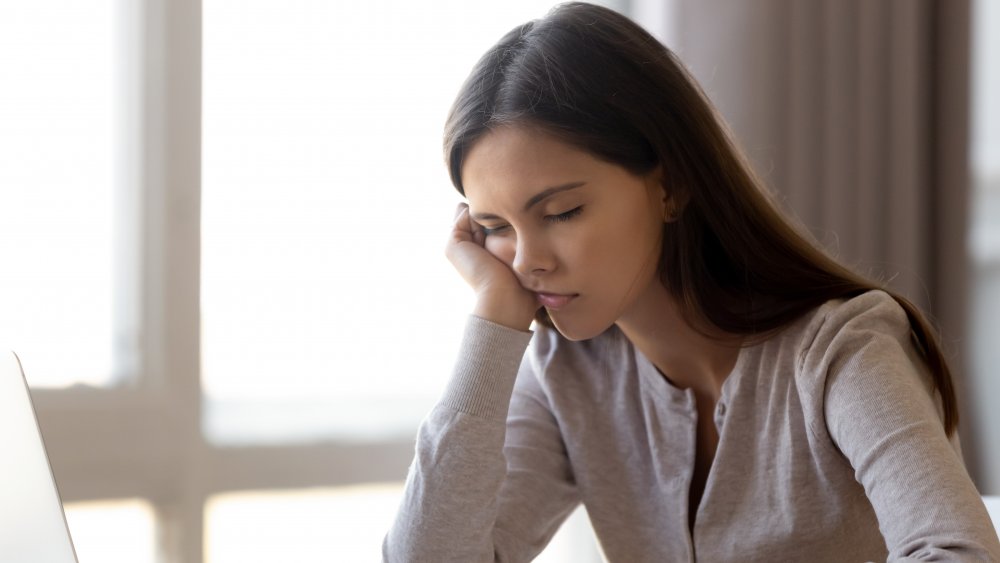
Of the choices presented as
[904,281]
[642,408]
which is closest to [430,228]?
[642,408]

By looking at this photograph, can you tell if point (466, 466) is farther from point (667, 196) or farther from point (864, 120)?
point (864, 120)

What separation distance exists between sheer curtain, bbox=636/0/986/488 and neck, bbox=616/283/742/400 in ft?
3.06

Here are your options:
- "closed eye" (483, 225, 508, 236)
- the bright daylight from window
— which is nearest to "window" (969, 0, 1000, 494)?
"closed eye" (483, 225, 508, 236)

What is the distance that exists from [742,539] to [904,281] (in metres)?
1.29

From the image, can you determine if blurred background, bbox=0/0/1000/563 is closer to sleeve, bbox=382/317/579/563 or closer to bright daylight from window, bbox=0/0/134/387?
bright daylight from window, bbox=0/0/134/387

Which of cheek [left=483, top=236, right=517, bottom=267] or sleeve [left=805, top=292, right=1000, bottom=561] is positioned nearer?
sleeve [left=805, top=292, right=1000, bottom=561]

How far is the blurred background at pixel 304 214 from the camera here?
1.79 meters

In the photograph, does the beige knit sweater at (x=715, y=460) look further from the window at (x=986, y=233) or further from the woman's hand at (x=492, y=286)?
the window at (x=986, y=233)

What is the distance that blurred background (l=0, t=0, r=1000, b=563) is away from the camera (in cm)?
179

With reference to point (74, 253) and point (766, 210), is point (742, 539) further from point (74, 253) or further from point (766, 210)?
point (74, 253)

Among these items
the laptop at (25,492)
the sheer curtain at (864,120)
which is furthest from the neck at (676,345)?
the sheer curtain at (864,120)

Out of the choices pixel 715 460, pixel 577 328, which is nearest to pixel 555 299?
pixel 577 328

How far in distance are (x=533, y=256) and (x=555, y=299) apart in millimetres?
76

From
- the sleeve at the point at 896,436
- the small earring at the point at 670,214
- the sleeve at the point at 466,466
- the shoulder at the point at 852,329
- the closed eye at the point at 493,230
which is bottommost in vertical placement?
the sleeve at the point at 466,466
